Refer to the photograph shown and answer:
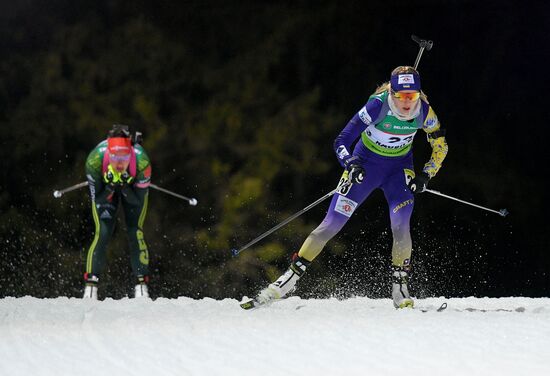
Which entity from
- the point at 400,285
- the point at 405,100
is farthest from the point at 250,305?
the point at 405,100

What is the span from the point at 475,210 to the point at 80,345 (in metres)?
4.62

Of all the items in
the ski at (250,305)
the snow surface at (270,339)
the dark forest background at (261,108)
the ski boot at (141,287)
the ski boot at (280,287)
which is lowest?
the snow surface at (270,339)

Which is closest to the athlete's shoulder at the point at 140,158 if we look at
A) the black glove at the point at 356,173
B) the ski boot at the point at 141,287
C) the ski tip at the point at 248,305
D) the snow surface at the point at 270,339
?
the ski boot at the point at 141,287

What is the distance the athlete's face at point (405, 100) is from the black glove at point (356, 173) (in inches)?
17.5

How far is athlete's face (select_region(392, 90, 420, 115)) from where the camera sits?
530cm

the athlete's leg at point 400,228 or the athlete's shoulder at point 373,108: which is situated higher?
the athlete's shoulder at point 373,108

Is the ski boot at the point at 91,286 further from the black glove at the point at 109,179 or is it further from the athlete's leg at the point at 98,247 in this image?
the black glove at the point at 109,179

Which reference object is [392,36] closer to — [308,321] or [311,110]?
[311,110]

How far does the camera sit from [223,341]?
4.29 metres

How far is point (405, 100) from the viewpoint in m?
5.32

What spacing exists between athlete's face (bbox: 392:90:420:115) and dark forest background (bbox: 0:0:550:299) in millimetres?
2331

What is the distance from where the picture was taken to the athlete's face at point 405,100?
5301 millimetres

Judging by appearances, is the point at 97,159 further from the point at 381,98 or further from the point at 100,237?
the point at 381,98

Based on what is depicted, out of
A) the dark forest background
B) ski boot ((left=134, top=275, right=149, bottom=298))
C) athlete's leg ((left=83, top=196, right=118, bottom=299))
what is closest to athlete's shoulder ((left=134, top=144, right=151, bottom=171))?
athlete's leg ((left=83, top=196, right=118, bottom=299))
